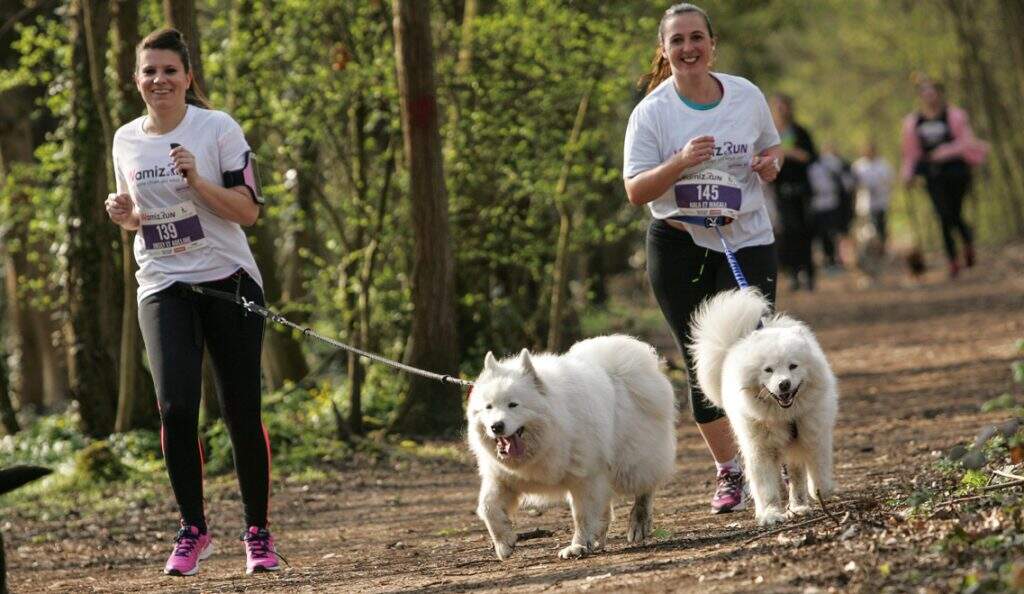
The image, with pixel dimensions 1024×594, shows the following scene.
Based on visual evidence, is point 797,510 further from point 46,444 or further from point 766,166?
point 46,444

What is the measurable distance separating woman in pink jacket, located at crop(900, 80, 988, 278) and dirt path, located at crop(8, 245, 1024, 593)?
3776 mm

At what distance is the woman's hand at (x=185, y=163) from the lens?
642 cm

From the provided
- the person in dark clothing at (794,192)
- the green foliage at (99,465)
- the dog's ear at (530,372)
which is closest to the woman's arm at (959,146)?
the person in dark clothing at (794,192)

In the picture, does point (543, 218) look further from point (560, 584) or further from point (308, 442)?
point (560, 584)

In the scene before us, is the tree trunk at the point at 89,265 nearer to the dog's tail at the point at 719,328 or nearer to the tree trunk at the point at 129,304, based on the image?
the tree trunk at the point at 129,304

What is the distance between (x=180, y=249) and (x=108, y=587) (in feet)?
6.02

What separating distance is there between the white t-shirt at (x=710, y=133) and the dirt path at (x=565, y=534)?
1495 mm

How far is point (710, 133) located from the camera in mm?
6781

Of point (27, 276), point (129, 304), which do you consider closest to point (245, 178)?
point (129, 304)

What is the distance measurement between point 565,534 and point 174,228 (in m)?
2.45

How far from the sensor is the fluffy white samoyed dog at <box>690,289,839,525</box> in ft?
21.0

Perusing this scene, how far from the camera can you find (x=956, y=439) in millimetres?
9148

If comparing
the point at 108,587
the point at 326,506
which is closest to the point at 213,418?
the point at 326,506

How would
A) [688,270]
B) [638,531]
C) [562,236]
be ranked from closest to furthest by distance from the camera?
1. [638,531]
2. [688,270]
3. [562,236]
